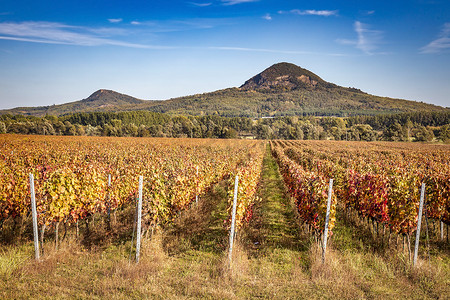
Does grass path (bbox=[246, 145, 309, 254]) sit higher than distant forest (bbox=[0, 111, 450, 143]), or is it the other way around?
distant forest (bbox=[0, 111, 450, 143])

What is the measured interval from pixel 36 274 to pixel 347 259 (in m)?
7.10

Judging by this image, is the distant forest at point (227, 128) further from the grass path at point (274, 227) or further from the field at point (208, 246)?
the grass path at point (274, 227)

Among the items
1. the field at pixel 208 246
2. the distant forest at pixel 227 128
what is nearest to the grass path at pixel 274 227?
the field at pixel 208 246

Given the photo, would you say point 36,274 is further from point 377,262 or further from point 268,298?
point 377,262

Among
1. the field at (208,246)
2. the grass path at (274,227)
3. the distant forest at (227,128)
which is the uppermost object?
the distant forest at (227,128)

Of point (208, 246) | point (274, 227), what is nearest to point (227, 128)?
point (274, 227)

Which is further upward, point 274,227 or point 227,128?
point 227,128

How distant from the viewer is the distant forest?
7552cm

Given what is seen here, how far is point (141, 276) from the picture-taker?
4.97 meters

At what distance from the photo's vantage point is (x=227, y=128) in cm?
9550

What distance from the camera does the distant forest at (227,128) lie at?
75.5 meters

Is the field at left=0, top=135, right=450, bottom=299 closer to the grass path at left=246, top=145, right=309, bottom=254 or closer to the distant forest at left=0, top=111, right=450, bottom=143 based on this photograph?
the grass path at left=246, top=145, right=309, bottom=254

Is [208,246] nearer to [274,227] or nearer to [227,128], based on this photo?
[274,227]

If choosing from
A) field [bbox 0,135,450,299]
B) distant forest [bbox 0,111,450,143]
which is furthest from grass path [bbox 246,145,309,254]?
distant forest [bbox 0,111,450,143]
